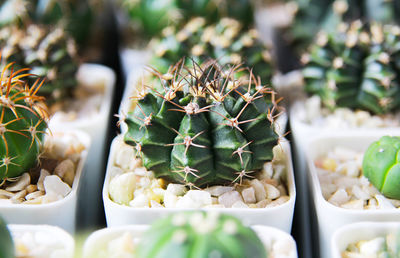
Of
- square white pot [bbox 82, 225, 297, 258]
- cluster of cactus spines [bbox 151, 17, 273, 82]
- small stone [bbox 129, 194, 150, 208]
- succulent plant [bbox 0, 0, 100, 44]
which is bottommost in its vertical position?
square white pot [bbox 82, 225, 297, 258]

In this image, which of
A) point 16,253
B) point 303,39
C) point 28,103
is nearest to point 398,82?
point 303,39

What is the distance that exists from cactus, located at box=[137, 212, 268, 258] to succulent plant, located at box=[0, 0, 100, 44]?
1403mm

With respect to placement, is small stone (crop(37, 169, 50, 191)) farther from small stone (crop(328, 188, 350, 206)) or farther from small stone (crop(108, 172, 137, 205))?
small stone (crop(328, 188, 350, 206))

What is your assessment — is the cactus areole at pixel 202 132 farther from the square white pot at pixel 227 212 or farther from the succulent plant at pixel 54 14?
the succulent plant at pixel 54 14

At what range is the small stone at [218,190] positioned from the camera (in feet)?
4.06

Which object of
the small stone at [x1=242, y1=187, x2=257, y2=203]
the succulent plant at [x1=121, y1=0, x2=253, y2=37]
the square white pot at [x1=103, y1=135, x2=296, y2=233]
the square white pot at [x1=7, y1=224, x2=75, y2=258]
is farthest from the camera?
the succulent plant at [x1=121, y1=0, x2=253, y2=37]

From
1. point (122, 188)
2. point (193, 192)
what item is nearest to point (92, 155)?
point (122, 188)

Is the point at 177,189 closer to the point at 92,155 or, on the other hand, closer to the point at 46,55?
the point at 92,155

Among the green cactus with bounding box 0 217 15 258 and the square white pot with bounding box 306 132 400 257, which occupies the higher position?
the green cactus with bounding box 0 217 15 258

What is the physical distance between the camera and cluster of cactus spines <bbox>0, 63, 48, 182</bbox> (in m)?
1.19

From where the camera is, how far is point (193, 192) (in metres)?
1.21

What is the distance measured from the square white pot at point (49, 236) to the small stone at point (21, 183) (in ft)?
0.55

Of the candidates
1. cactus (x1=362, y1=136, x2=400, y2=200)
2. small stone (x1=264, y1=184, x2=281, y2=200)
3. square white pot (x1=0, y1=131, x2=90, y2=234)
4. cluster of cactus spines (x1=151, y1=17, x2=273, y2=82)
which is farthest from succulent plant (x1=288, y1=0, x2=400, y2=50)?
square white pot (x1=0, y1=131, x2=90, y2=234)

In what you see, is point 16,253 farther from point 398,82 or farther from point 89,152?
point 398,82
